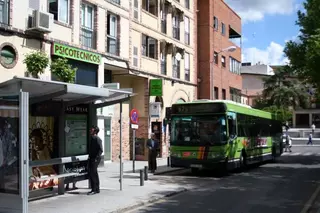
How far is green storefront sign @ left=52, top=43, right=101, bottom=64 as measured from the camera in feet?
63.3

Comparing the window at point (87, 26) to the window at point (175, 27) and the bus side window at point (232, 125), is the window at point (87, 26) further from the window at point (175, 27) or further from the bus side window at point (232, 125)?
the window at point (175, 27)

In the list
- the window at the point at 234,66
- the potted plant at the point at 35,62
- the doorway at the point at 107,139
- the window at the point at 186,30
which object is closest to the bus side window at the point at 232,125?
the potted plant at the point at 35,62

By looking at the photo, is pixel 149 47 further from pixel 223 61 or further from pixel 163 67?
pixel 223 61

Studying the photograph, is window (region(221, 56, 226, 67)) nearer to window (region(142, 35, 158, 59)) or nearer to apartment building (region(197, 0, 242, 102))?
apartment building (region(197, 0, 242, 102))

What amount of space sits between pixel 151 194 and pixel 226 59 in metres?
32.2

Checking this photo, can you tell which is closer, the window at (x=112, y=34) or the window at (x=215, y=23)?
the window at (x=112, y=34)

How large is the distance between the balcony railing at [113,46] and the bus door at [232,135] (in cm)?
817

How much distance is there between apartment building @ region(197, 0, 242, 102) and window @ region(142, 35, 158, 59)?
24.1ft

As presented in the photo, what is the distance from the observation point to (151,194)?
13523mm

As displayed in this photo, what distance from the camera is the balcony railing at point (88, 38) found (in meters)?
21.6

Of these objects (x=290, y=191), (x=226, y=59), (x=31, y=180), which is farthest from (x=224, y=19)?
(x=31, y=180)

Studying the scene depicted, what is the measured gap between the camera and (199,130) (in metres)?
18.7

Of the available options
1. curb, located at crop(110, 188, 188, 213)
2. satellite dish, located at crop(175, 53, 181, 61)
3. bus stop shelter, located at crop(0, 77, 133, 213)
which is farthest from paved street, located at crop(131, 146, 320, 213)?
satellite dish, located at crop(175, 53, 181, 61)

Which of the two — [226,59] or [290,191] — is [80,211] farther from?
[226,59]
